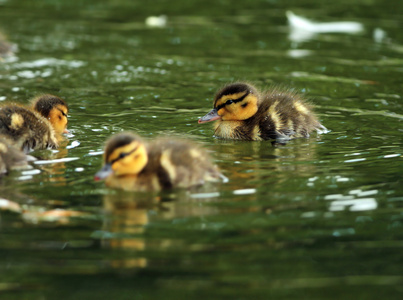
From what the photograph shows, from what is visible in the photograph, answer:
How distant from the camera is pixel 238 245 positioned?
138 inches

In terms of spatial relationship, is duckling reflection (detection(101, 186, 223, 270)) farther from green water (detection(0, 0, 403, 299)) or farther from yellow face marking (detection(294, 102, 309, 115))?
yellow face marking (detection(294, 102, 309, 115))

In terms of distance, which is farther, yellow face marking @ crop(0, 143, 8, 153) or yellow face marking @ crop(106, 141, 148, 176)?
yellow face marking @ crop(0, 143, 8, 153)

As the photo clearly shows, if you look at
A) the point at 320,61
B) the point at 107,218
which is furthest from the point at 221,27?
the point at 107,218

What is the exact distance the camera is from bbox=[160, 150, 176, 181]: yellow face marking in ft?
14.5

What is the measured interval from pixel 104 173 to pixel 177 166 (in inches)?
17.0

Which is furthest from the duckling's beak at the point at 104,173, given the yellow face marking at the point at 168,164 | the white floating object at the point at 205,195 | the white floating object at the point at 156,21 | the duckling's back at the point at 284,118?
the white floating object at the point at 156,21

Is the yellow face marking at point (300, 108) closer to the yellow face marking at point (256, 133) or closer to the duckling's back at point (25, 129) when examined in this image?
the yellow face marking at point (256, 133)

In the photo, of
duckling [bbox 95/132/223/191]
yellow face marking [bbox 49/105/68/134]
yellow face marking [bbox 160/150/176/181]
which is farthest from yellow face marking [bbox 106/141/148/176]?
yellow face marking [bbox 49/105/68/134]

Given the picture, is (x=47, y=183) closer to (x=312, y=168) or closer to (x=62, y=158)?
(x=62, y=158)

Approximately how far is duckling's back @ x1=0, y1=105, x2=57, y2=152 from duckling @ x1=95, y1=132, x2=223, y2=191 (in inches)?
40.0

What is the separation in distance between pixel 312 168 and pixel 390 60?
4.55 m

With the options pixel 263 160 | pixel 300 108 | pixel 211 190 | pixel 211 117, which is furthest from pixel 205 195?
pixel 300 108

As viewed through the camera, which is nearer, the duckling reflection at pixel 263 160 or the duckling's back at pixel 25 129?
the duckling reflection at pixel 263 160

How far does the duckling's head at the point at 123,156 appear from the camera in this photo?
4.38 m
